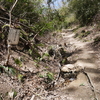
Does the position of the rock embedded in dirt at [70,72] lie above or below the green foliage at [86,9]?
below

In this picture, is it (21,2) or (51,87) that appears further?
(21,2)

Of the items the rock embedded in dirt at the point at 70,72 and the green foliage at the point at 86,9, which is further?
the green foliage at the point at 86,9

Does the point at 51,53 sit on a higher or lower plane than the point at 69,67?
higher

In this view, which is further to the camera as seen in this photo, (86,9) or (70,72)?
(86,9)

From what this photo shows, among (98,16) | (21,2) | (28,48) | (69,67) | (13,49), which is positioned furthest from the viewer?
(98,16)

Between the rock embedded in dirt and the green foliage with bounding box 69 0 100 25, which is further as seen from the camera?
the green foliage with bounding box 69 0 100 25

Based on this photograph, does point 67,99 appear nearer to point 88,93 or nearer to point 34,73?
point 88,93

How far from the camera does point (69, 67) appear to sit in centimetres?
318

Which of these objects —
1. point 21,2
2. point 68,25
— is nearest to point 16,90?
point 21,2

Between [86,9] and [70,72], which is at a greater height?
[86,9]

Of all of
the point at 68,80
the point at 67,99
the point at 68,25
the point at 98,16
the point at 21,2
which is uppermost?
the point at 68,25

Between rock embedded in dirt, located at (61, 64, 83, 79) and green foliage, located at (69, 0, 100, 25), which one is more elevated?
green foliage, located at (69, 0, 100, 25)

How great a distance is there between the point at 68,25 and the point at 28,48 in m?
14.2

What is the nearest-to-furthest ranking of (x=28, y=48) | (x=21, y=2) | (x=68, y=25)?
(x=28, y=48)
(x=21, y=2)
(x=68, y=25)
